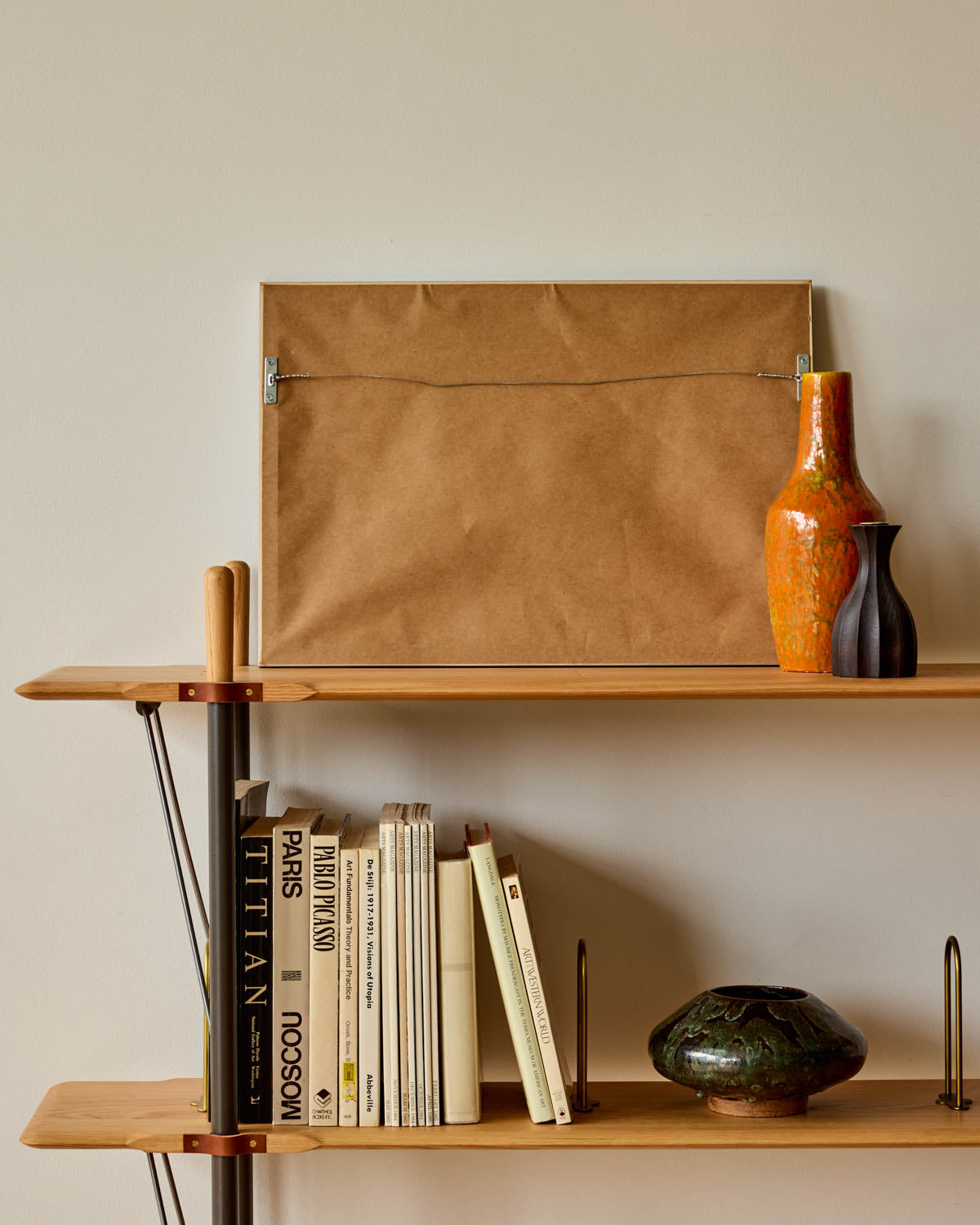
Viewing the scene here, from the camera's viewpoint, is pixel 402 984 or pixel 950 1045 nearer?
pixel 402 984

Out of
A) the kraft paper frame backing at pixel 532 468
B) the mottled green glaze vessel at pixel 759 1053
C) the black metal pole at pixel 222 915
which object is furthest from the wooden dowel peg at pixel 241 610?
the mottled green glaze vessel at pixel 759 1053

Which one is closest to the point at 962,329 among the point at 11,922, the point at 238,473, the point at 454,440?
the point at 454,440

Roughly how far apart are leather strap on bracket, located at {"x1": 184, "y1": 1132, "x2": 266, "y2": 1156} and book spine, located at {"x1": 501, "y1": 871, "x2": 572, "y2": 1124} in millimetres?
259

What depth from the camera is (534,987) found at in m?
1.04

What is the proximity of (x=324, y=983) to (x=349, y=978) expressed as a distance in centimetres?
2

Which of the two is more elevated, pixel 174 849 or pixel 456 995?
pixel 174 849

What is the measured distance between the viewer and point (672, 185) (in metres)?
1.22

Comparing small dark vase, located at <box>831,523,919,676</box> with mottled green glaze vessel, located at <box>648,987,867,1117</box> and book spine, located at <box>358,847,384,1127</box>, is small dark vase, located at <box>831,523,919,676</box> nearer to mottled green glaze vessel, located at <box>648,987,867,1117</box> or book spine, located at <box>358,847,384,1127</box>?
mottled green glaze vessel, located at <box>648,987,867,1117</box>

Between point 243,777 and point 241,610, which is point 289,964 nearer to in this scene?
point 243,777

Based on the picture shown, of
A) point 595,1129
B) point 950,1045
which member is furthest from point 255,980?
point 950,1045

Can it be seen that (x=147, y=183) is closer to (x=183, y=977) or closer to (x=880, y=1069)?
(x=183, y=977)

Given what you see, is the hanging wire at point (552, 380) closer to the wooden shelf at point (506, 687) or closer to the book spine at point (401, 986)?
the wooden shelf at point (506, 687)

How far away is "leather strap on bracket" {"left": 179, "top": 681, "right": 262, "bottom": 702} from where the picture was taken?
0.98m

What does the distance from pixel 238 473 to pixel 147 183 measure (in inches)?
12.7
